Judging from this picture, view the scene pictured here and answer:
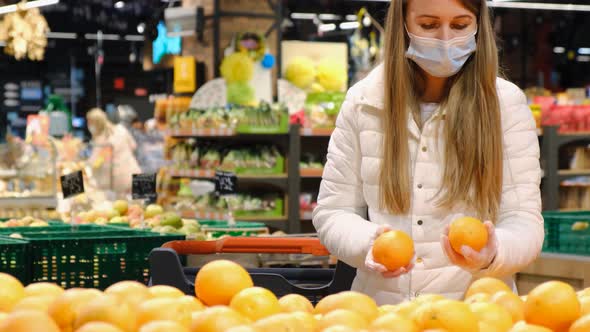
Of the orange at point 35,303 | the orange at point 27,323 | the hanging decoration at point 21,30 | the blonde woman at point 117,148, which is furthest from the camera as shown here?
the blonde woman at point 117,148

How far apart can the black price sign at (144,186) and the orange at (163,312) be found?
3627 millimetres

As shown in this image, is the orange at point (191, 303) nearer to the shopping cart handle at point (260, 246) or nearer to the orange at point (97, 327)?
the orange at point (97, 327)

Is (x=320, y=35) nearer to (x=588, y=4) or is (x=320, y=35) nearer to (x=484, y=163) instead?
(x=588, y=4)

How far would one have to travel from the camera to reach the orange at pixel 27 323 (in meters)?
1.24

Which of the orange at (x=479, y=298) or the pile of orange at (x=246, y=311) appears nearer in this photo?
the pile of orange at (x=246, y=311)

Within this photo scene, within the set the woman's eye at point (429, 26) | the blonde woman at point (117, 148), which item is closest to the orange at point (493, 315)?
the woman's eye at point (429, 26)

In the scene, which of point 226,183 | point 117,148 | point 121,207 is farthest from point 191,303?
point 117,148

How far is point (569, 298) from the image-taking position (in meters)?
1.55

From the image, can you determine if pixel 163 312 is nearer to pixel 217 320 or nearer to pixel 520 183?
pixel 217 320

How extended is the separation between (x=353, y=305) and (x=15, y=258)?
2042 mm

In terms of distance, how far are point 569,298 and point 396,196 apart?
0.82m

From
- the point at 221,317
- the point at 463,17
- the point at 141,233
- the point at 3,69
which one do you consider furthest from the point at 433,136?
the point at 3,69

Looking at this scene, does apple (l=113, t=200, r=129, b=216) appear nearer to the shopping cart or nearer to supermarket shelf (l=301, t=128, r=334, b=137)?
supermarket shelf (l=301, t=128, r=334, b=137)

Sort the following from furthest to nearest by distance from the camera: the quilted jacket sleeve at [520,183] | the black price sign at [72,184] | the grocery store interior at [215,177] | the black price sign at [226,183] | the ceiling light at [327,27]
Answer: the ceiling light at [327,27] → the black price sign at [226,183] → the black price sign at [72,184] → the grocery store interior at [215,177] → the quilted jacket sleeve at [520,183]
